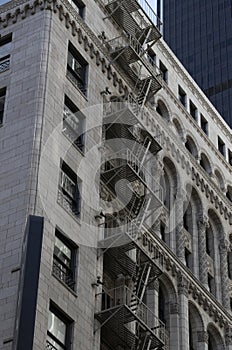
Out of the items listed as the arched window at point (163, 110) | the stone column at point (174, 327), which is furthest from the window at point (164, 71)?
the stone column at point (174, 327)

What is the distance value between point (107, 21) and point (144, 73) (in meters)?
4.31

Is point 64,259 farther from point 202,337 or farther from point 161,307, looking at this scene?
point 202,337

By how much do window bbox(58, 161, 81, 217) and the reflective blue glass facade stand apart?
78.0m

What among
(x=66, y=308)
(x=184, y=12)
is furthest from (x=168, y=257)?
(x=184, y=12)

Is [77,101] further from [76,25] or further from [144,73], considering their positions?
[144,73]

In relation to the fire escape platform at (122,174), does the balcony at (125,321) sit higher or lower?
lower

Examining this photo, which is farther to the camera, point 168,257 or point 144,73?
point 144,73

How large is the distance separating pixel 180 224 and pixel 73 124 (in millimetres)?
11672

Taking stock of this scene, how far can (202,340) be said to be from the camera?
51625 millimetres

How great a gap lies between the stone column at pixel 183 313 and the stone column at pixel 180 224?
1951 millimetres

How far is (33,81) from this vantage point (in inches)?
1763

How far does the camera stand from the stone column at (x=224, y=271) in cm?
5645

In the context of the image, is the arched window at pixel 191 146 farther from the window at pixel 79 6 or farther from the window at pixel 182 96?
the window at pixel 79 6

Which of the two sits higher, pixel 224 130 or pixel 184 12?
pixel 184 12
